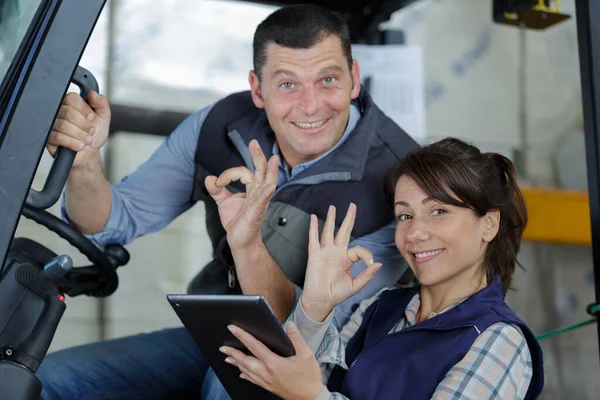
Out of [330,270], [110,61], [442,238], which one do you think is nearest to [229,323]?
[330,270]

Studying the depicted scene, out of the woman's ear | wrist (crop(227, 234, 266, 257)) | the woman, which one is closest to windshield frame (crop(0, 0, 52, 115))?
the woman

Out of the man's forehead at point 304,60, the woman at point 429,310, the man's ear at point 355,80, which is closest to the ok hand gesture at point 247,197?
the woman at point 429,310

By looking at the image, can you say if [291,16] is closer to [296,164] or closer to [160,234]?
[296,164]

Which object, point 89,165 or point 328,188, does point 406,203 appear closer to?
point 328,188

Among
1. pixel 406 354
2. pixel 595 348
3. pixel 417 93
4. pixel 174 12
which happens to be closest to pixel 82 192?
pixel 406 354

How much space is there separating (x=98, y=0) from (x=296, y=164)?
2.94ft

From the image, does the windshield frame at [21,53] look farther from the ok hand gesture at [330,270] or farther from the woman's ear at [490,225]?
the woman's ear at [490,225]

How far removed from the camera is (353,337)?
5.69 ft

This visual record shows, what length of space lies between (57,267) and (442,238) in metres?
0.71

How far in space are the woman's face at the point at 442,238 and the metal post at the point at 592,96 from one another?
0.25m

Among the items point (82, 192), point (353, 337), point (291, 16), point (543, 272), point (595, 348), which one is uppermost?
point (291, 16)

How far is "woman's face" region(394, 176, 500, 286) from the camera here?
1.60 m

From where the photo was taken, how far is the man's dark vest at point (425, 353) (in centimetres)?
145

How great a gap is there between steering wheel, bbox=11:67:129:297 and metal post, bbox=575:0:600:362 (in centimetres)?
101
